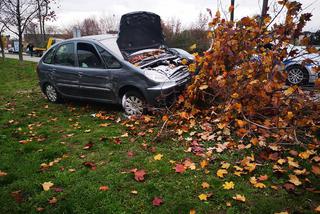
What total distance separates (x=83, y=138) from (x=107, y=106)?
225 centimetres

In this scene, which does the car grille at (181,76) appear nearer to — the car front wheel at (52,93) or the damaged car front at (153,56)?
the damaged car front at (153,56)

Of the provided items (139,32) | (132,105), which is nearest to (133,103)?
(132,105)

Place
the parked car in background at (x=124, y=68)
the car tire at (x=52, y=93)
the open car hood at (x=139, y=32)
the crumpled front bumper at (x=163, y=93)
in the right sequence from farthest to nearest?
the car tire at (x=52, y=93) < the open car hood at (x=139, y=32) < the parked car in background at (x=124, y=68) < the crumpled front bumper at (x=163, y=93)

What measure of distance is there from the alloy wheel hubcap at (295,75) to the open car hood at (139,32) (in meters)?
4.16

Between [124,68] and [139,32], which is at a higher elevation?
[139,32]

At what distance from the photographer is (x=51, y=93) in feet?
27.4

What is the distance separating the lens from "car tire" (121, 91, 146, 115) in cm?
631

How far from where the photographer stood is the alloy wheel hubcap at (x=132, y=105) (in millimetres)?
6355

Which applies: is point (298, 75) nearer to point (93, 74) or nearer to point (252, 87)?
point (252, 87)

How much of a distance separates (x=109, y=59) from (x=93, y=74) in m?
0.56

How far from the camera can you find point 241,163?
13.3 ft

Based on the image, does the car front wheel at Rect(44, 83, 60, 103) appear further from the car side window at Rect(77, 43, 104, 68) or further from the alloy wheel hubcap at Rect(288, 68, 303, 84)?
the alloy wheel hubcap at Rect(288, 68, 303, 84)

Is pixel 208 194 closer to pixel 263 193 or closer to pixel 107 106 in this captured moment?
pixel 263 193

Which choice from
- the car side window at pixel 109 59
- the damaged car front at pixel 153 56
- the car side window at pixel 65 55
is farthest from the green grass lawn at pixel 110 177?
the car side window at pixel 65 55
